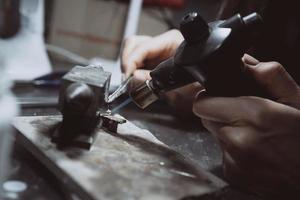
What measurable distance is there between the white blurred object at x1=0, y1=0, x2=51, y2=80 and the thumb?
63 cm

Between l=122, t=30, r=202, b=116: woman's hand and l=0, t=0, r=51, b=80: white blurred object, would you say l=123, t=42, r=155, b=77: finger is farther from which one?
l=0, t=0, r=51, b=80: white blurred object

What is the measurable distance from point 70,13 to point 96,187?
123cm

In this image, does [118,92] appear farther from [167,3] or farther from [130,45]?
[167,3]

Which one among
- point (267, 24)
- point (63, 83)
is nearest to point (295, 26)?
point (267, 24)

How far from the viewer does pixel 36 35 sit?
130cm

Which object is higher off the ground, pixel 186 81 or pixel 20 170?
pixel 186 81

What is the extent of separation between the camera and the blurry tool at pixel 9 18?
1194 millimetres

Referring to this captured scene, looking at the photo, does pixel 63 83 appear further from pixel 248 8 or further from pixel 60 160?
pixel 248 8

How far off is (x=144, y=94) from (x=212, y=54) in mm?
164

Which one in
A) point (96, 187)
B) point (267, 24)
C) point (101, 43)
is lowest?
point (101, 43)

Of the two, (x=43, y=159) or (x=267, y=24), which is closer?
(x=43, y=159)

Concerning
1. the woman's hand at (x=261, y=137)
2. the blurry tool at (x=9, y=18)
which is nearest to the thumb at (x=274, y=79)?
the woman's hand at (x=261, y=137)

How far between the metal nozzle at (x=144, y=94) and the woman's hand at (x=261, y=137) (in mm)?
78

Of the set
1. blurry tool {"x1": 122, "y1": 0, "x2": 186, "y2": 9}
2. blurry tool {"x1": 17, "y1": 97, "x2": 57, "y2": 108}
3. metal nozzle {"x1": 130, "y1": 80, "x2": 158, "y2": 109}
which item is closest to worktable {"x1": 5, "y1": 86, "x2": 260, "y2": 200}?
blurry tool {"x1": 17, "y1": 97, "x2": 57, "y2": 108}
